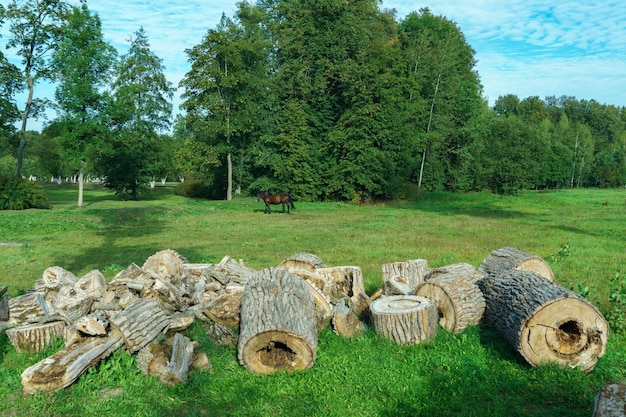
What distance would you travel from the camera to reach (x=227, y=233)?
62.6 feet

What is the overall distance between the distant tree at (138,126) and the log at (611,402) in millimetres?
36802

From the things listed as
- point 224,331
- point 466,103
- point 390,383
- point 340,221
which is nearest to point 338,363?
point 390,383

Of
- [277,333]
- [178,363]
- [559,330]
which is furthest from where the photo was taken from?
[559,330]

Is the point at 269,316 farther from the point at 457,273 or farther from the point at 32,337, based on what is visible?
the point at 457,273

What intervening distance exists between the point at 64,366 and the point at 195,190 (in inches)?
1790

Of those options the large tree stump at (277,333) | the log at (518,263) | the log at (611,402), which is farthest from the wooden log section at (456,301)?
the log at (611,402)

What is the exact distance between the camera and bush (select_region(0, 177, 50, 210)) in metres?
26.6

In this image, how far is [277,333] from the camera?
5539mm

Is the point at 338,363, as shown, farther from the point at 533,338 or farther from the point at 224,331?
the point at 533,338

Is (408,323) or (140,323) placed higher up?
(408,323)

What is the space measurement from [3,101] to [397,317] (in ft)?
111

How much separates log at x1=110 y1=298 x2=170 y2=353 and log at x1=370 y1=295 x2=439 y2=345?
307 centimetres

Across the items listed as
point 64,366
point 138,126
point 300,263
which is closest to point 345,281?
point 300,263

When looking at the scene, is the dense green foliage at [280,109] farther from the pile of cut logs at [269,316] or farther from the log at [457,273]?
the log at [457,273]
